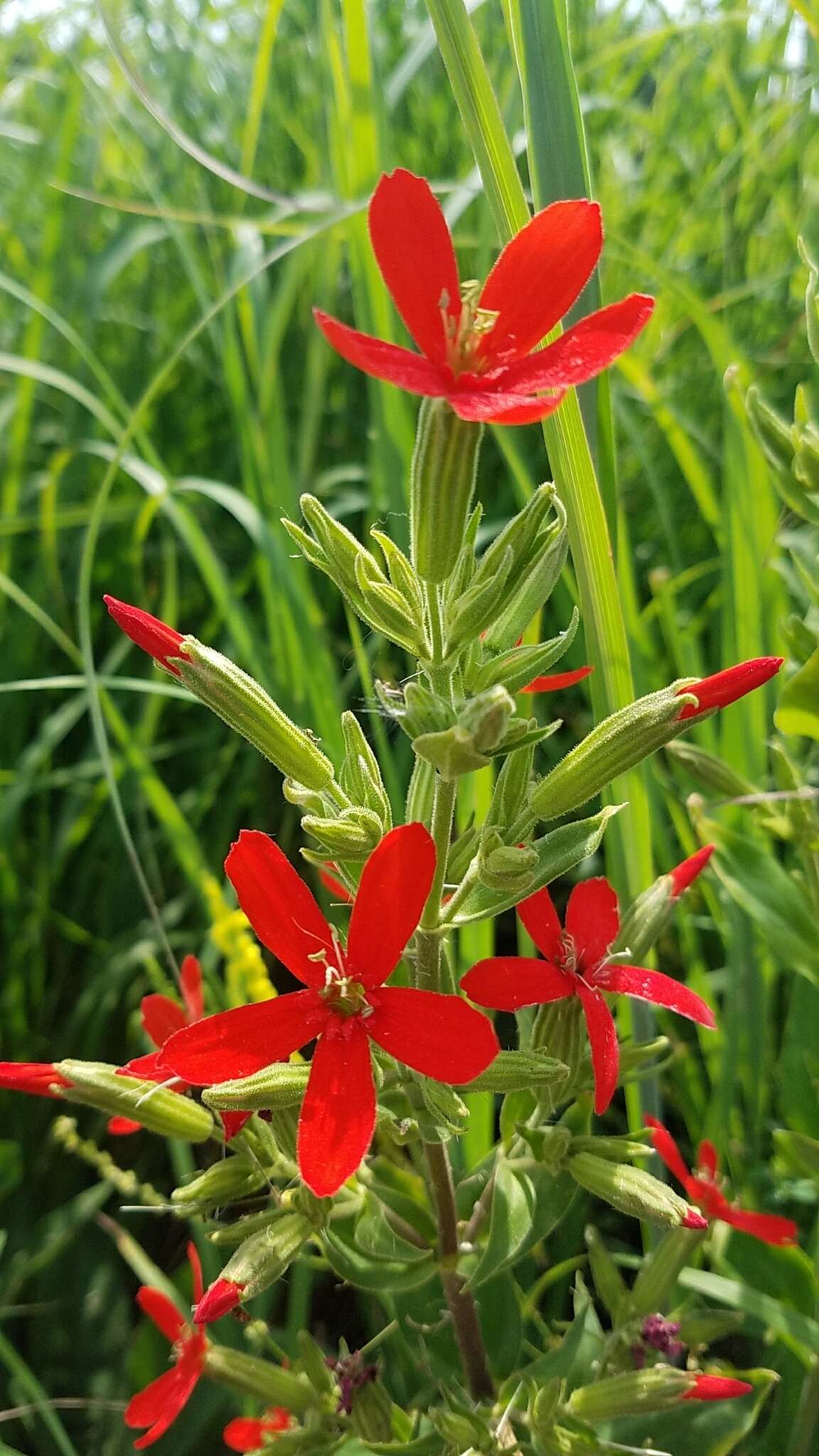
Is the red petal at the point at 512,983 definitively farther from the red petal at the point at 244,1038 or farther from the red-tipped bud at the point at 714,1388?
the red-tipped bud at the point at 714,1388

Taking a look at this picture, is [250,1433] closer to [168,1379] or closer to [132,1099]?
[168,1379]

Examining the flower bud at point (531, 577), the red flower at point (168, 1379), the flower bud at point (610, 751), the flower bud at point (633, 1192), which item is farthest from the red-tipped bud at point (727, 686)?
the red flower at point (168, 1379)

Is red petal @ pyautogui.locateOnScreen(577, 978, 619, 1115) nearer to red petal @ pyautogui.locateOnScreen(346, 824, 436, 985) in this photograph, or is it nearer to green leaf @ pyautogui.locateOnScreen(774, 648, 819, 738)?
red petal @ pyautogui.locateOnScreen(346, 824, 436, 985)

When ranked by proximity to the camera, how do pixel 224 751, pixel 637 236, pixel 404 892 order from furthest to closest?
pixel 637 236
pixel 224 751
pixel 404 892

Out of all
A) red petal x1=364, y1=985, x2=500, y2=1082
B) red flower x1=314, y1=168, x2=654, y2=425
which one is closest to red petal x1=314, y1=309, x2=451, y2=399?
red flower x1=314, y1=168, x2=654, y2=425

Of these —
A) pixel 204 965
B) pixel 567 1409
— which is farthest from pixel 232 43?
pixel 567 1409

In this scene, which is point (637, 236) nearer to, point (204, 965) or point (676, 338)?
point (676, 338)
